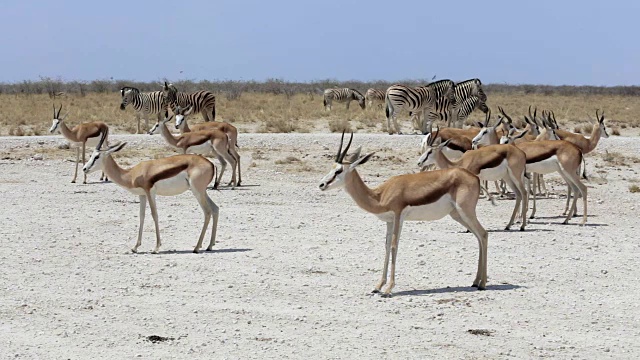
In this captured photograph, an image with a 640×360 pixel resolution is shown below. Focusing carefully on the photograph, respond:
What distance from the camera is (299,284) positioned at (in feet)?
32.9

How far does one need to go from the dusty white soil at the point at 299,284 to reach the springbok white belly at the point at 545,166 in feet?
2.67

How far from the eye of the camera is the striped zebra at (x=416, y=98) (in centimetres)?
2894

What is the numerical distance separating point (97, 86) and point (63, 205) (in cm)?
4680

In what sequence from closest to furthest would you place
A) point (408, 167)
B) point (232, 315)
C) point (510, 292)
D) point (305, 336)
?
1. point (305, 336)
2. point (232, 315)
3. point (510, 292)
4. point (408, 167)

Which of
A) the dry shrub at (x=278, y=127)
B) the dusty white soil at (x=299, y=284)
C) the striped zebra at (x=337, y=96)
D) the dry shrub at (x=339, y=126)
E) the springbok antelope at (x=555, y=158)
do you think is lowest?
the dusty white soil at (x=299, y=284)

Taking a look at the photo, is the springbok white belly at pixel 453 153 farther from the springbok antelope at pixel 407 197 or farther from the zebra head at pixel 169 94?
the zebra head at pixel 169 94

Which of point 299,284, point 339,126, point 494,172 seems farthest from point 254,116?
point 299,284

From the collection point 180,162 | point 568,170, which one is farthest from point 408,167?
point 180,162

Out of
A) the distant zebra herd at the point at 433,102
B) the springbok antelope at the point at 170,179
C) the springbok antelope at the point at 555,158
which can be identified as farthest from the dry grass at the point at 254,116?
the springbok antelope at the point at 170,179

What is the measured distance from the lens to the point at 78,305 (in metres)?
9.08

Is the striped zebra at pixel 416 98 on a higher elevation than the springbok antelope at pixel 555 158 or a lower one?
higher

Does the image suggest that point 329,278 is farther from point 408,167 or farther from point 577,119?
point 577,119

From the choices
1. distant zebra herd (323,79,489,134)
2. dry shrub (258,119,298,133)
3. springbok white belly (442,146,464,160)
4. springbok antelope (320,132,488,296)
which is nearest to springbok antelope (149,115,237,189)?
springbok white belly (442,146,464,160)

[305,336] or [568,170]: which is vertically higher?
[568,170]
